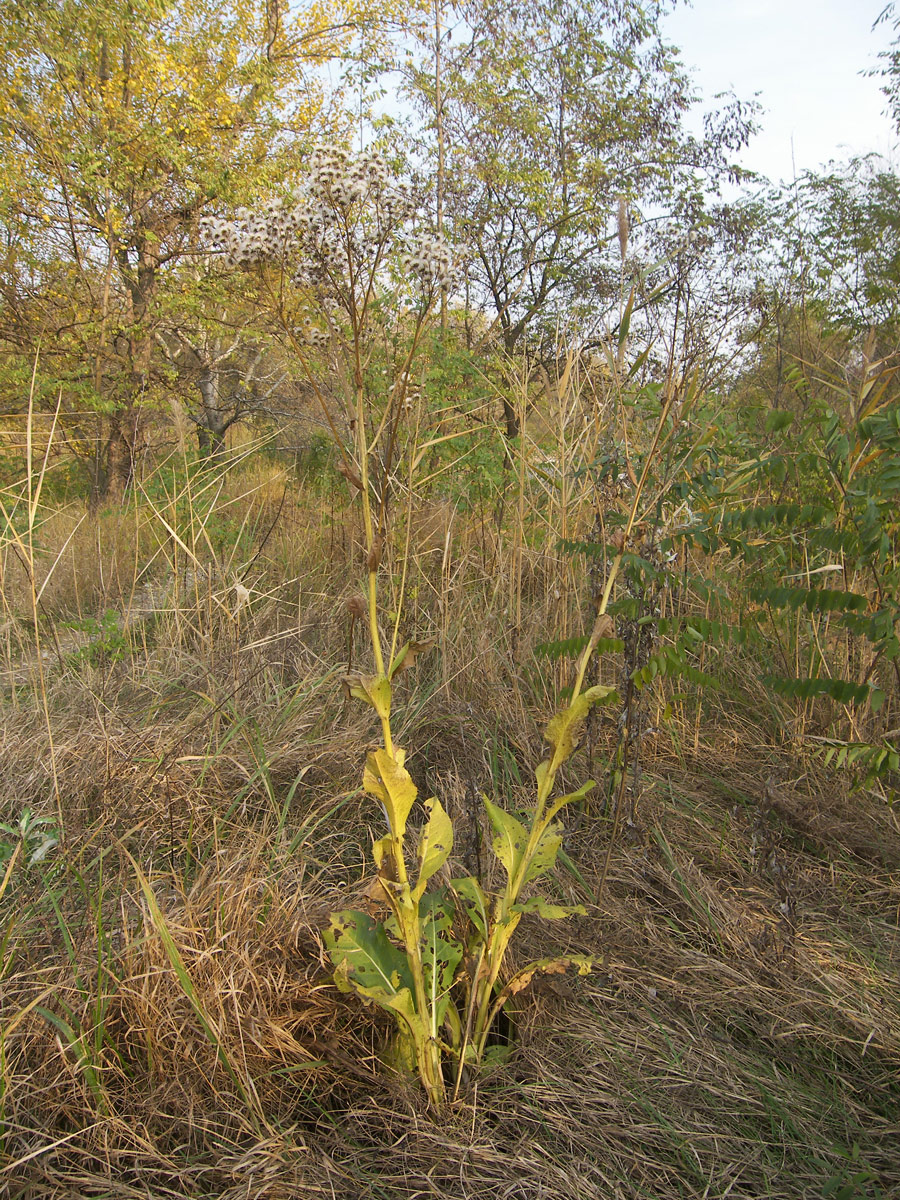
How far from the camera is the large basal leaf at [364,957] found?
3.96 feet

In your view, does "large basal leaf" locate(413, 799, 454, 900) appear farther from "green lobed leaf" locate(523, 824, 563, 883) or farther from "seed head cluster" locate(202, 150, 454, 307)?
"seed head cluster" locate(202, 150, 454, 307)

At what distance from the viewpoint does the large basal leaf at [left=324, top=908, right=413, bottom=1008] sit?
1.21 m

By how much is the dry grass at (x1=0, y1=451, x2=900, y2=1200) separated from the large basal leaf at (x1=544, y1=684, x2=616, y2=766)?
45cm

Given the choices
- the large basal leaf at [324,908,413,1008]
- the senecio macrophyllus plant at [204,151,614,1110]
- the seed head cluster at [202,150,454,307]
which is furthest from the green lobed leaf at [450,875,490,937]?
the seed head cluster at [202,150,454,307]

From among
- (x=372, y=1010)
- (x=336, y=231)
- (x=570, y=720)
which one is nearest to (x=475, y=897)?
(x=372, y=1010)

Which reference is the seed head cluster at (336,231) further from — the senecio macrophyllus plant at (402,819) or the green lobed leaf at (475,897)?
the green lobed leaf at (475,897)

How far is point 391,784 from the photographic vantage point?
1.12 meters

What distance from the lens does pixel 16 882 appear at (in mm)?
1578

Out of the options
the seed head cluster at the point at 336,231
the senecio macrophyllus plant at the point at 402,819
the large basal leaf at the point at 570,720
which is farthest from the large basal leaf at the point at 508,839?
the seed head cluster at the point at 336,231

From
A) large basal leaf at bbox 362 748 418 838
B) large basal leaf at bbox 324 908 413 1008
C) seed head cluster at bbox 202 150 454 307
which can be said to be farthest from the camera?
seed head cluster at bbox 202 150 454 307

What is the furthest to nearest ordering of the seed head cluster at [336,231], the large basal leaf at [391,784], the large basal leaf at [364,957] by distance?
the seed head cluster at [336,231] < the large basal leaf at [364,957] < the large basal leaf at [391,784]

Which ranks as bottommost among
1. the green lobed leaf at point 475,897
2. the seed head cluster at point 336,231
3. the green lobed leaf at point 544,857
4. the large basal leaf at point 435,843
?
the green lobed leaf at point 475,897

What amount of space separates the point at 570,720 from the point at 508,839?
0.84 feet

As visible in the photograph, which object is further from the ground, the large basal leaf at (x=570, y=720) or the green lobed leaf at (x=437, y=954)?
the large basal leaf at (x=570, y=720)
